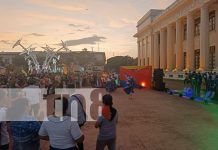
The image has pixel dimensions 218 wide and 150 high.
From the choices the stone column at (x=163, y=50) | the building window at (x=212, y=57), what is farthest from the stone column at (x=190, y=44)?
the stone column at (x=163, y=50)

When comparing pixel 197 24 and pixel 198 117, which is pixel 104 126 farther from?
pixel 197 24

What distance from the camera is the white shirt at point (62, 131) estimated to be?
549 centimetres

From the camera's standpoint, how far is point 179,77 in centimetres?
5000

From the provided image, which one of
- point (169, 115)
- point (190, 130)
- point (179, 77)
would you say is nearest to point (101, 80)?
point (179, 77)

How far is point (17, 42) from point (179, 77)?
23.6 meters

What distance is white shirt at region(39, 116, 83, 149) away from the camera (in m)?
5.49

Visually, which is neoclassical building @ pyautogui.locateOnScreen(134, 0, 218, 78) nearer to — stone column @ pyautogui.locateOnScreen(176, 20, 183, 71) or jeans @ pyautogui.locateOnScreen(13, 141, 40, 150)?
stone column @ pyautogui.locateOnScreen(176, 20, 183, 71)

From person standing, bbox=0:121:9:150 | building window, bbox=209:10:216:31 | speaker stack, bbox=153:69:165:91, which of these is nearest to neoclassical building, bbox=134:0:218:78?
building window, bbox=209:10:216:31

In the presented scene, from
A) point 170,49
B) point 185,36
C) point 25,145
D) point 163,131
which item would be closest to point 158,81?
point 185,36

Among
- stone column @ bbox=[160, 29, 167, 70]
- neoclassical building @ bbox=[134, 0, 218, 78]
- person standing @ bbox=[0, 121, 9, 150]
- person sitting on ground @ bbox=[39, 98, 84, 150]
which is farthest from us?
stone column @ bbox=[160, 29, 167, 70]

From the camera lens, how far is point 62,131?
18.0 feet

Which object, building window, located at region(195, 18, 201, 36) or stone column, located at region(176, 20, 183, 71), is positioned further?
stone column, located at region(176, 20, 183, 71)

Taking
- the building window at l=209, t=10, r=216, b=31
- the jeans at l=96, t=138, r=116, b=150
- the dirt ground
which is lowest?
the dirt ground

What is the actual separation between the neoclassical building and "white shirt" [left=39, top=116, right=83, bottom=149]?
3357 cm
